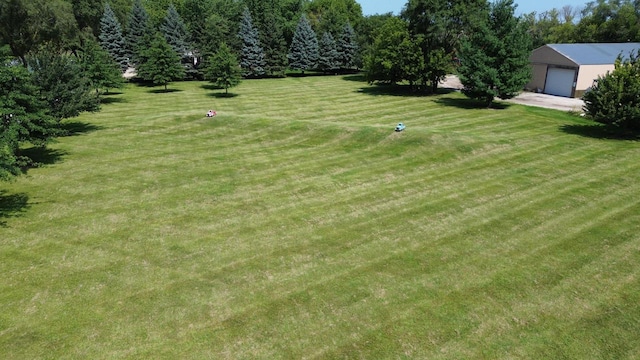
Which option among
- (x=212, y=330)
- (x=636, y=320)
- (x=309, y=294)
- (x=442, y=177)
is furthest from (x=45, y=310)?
(x=442, y=177)

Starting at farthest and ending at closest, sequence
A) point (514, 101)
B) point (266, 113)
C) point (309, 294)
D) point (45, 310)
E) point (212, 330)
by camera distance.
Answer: point (514, 101) < point (266, 113) < point (309, 294) < point (45, 310) < point (212, 330)

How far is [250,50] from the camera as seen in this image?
62.9 m

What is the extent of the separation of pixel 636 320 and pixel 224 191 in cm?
1566

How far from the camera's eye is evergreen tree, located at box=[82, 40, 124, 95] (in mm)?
41906

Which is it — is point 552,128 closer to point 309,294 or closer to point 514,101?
point 514,101

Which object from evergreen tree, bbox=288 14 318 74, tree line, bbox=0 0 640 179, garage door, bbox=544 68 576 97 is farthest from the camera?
evergreen tree, bbox=288 14 318 74

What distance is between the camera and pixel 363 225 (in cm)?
1627

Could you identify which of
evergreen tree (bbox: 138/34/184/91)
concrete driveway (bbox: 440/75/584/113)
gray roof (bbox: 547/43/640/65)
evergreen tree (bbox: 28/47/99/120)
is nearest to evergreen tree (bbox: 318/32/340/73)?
evergreen tree (bbox: 138/34/184/91)

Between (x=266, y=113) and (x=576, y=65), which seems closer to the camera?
(x=266, y=113)

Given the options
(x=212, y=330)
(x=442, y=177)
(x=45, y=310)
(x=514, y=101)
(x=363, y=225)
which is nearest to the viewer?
(x=212, y=330)

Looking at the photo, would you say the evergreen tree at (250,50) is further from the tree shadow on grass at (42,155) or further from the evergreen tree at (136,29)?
the tree shadow on grass at (42,155)

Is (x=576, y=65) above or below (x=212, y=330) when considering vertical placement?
above

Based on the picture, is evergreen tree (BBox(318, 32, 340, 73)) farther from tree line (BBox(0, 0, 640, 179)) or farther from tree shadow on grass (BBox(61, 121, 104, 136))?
tree shadow on grass (BBox(61, 121, 104, 136))

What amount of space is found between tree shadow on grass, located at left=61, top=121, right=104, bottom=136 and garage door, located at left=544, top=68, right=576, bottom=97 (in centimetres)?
4424
